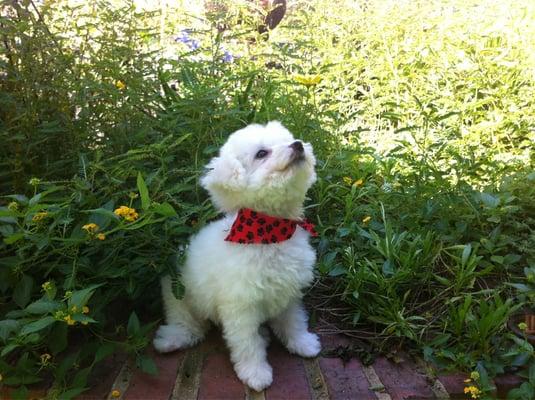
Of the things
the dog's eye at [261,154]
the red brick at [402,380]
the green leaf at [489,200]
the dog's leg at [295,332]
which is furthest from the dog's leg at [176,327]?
the green leaf at [489,200]

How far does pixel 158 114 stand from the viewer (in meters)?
2.55

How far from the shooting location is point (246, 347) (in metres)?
1.88

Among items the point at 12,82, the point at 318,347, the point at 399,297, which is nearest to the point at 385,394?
the point at 318,347

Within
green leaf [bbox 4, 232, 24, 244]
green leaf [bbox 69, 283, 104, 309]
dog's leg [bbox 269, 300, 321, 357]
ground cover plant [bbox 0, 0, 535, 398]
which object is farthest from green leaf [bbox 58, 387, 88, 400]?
dog's leg [bbox 269, 300, 321, 357]

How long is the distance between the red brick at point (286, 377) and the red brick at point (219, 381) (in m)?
0.14

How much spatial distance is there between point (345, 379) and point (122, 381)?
3.04ft

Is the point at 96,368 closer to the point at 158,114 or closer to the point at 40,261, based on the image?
the point at 40,261

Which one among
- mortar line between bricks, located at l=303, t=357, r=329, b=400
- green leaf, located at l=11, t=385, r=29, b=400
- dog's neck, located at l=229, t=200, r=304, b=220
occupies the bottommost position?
mortar line between bricks, located at l=303, t=357, r=329, b=400

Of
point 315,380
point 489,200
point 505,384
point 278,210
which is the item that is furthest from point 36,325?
point 489,200

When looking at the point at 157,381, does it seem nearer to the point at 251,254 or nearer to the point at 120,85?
the point at 251,254

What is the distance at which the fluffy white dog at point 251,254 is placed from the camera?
181 centimetres

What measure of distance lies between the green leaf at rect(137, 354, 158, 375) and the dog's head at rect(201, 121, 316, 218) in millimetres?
698

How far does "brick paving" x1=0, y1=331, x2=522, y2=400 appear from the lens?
180 cm

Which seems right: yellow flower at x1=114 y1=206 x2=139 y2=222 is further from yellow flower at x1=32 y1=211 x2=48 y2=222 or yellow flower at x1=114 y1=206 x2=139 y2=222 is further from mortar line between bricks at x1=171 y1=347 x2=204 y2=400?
mortar line between bricks at x1=171 y1=347 x2=204 y2=400
